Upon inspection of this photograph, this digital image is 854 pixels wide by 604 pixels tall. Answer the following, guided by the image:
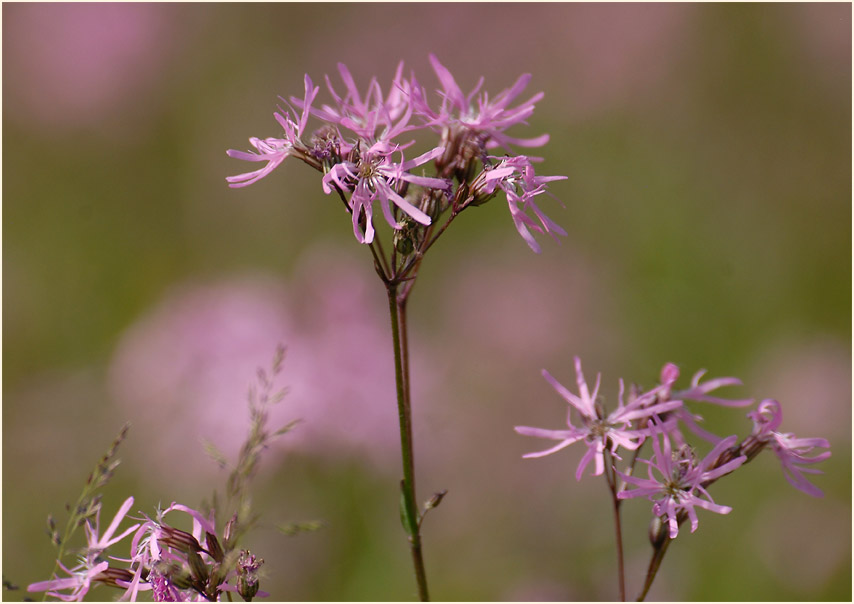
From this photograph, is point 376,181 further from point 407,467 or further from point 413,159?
point 407,467

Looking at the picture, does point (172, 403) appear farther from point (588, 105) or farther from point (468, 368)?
point (588, 105)

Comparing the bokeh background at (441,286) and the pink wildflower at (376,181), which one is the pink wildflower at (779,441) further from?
the bokeh background at (441,286)

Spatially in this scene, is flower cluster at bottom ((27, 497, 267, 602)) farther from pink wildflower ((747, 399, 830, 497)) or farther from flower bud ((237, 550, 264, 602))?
pink wildflower ((747, 399, 830, 497))

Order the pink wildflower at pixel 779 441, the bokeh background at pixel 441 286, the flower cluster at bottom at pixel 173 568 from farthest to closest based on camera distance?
the bokeh background at pixel 441 286
the pink wildflower at pixel 779 441
the flower cluster at bottom at pixel 173 568

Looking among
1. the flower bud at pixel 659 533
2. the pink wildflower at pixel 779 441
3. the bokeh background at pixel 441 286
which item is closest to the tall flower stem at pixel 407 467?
the flower bud at pixel 659 533

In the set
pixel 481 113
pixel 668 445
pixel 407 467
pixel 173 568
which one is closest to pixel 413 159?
pixel 481 113
